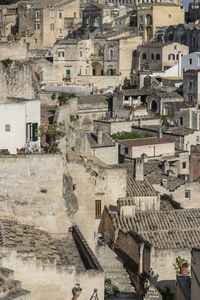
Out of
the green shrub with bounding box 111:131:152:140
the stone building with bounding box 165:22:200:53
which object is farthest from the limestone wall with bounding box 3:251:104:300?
the stone building with bounding box 165:22:200:53

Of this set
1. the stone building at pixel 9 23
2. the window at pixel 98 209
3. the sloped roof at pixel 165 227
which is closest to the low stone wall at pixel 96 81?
the stone building at pixel 9 23

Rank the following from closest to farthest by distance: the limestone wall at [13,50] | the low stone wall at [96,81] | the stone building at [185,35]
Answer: the limestone wall at [13,50]
the low stone wall at [96,81]
the stone building at [185,35]

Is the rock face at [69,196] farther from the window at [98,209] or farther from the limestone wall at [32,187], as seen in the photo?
the window at [98,209]

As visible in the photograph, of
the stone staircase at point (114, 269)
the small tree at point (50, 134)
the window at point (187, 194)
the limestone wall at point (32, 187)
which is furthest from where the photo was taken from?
the window at point (187, 194)

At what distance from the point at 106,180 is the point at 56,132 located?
4306mm

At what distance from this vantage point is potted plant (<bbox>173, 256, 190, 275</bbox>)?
24052mm

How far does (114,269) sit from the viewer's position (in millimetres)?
27125

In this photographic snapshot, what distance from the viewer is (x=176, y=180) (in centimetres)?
3984

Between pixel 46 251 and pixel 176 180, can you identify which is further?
pixel 176 180

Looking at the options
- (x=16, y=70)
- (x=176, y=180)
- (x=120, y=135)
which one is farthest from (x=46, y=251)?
(x=120, y=135)

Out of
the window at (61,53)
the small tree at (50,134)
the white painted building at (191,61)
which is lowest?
the small tree at (50,134)

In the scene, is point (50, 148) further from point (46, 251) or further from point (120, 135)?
point (120, 135)

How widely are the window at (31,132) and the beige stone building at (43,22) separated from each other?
5770cm

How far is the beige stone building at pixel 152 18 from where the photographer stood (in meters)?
81.8
